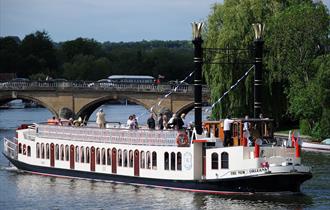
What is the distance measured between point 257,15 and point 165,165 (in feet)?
126

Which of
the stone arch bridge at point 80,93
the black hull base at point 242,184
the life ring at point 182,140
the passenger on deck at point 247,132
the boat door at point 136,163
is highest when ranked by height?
the stone arch bridge at point 80,93

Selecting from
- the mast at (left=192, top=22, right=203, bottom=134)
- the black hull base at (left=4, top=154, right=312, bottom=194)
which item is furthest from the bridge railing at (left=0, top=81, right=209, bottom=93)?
the mast at (left=192, top=22, right=203, bottom=134)

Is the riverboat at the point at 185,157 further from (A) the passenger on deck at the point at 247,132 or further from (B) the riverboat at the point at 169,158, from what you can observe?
(A) the passenger on deck at the point at 247,132

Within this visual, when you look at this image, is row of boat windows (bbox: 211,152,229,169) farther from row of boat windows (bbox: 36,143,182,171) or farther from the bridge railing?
the bridge railing

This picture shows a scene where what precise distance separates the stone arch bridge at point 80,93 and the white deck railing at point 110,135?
45.2 m

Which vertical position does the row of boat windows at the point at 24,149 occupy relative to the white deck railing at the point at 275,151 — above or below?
below

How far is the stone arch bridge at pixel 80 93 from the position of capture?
11238 centimetres

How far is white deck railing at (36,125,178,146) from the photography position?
5638 centimetres

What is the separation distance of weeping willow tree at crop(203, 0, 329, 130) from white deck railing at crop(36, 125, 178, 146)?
82.4 ft

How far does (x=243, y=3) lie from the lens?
93125mm

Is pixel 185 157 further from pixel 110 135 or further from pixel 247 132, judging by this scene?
pixel 110 135

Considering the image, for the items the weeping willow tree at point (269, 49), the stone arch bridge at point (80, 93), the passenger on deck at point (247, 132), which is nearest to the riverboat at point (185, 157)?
the passenger on deck at point (247, 132)

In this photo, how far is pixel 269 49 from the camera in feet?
292

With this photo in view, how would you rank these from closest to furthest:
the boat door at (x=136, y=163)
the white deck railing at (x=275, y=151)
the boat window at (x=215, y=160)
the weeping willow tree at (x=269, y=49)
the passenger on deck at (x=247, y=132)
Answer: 1. the white deck railing at (x=275, y=151)
2. the passenger on deck at (x=247, y=132)
3. the boat window at (x=215, y=160)
4. the boat door at (x=136, y=163)
5. the weeping willow tree at (x=269, y=49)
